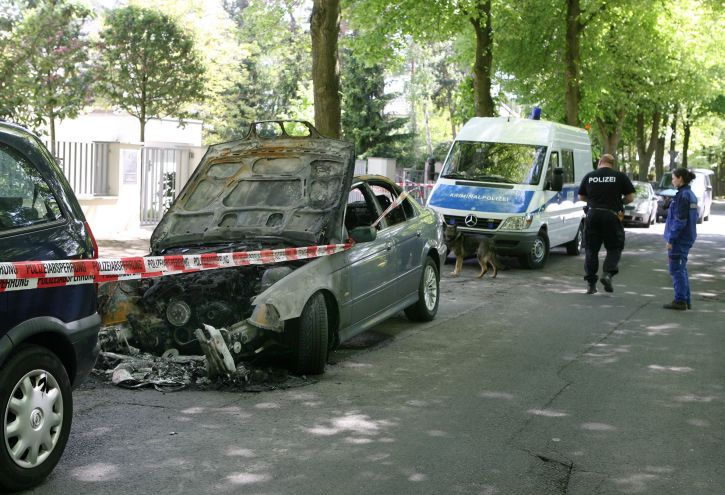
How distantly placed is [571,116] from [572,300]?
18.2 m

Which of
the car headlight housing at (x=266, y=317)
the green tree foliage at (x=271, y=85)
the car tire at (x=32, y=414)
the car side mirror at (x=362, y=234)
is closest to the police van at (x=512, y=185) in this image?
the car side mirror at (x=362, y=234)

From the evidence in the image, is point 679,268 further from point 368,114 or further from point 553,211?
point 368,114

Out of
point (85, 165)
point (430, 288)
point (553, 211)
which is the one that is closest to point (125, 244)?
point (85, 165)

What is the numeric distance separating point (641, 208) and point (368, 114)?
647 inches

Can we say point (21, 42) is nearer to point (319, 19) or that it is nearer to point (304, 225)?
point (319, 19)

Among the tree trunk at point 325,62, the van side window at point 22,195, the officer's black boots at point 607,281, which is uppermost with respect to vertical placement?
the tree trunk at point 325,62

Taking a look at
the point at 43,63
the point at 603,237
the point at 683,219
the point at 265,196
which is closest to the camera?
the point at 265,196

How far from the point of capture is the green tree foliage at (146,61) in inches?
1046

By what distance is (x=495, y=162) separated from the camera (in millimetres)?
16188

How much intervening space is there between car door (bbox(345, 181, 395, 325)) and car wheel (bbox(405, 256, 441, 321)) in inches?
40.1

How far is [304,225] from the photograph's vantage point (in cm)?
789

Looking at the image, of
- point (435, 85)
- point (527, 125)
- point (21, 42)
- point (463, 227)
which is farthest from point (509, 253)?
point (435, 85)

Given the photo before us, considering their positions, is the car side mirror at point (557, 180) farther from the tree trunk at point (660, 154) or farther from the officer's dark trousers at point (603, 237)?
the tree trunk at point (660, 154)

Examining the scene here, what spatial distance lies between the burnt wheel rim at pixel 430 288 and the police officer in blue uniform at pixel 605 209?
11.2ft
